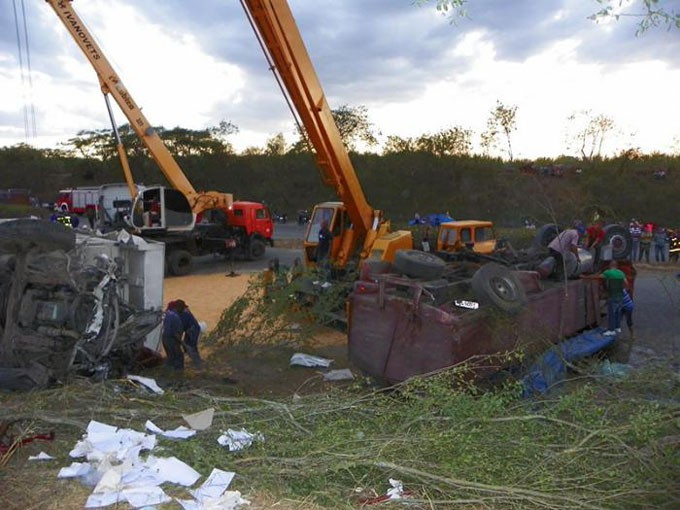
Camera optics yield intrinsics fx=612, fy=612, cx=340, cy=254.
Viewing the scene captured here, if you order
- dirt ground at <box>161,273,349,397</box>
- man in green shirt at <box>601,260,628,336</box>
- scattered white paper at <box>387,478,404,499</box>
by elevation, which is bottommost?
dirt ground at <box>161,273,349,397</box>

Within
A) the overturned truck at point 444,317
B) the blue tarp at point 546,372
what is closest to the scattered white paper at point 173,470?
the overturned truck at point 444,317

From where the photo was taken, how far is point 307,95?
9953 mm

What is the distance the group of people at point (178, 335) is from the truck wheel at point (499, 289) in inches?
145

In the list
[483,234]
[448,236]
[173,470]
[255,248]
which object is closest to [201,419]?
[173,470]

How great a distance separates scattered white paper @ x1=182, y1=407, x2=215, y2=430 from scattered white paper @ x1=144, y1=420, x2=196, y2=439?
0.07 meters

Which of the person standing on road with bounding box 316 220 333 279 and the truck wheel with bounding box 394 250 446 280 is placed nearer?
the truck wheel with bounding box 394 250 446 280

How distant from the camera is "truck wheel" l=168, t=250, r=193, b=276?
16688mm

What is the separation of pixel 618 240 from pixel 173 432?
8090mm

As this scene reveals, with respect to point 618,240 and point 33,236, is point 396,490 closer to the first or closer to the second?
point 33,236

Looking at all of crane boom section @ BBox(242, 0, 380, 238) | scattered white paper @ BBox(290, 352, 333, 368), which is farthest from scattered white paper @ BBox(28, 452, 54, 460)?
crane boom section @ BBox(242, 0, 380, 238)

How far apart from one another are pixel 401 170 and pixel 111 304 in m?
36.9

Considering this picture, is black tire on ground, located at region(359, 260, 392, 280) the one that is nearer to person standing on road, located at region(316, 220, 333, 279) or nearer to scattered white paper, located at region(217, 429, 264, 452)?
scattered white paper, located at region(217, 429, 264, 452)

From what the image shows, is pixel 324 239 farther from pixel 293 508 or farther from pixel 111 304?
pixel 293 508

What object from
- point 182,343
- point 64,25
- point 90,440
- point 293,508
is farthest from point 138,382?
point 64,25
